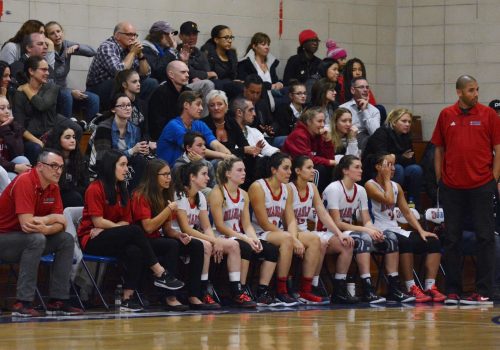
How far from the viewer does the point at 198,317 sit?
32.6 feet

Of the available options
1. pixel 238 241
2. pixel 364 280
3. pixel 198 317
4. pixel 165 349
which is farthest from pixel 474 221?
pixel 165 349

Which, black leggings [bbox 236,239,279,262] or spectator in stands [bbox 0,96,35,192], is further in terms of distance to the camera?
black leggings [bbox 236,239,279,262]

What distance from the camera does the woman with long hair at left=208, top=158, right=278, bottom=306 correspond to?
453 inches

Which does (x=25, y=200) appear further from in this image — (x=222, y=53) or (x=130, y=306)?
(x=222, y=53)

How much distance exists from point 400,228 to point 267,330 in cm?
446

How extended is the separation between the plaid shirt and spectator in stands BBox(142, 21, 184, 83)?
0.61 meters

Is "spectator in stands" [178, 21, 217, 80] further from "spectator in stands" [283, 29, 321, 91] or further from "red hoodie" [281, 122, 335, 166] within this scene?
"red hoodie" [281, 122, 335, 166]

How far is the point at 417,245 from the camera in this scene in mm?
12641

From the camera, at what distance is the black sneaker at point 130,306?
10594 mm

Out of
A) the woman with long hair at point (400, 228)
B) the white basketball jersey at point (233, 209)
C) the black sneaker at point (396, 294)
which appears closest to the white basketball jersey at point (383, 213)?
the woman with long hair at point (400, 228)

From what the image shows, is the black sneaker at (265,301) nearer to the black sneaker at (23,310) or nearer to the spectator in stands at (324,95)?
the black sneaker at (23,310)

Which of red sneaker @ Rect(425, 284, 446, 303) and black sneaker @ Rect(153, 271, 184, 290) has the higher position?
black sneaker @ Rect(153, 271, 184, 290)

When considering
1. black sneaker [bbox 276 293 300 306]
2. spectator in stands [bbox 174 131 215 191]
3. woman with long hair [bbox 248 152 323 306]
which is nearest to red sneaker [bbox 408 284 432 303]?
woman with long hair [bbox 248 152 323 306]

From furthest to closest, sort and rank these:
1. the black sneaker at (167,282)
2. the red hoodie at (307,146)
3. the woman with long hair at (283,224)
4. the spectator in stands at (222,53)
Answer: the spectator in stands at (222,53)
the red hoodie at (307,146)
the woman with long hair at (283,224)
the black sneaker at (167,282)
